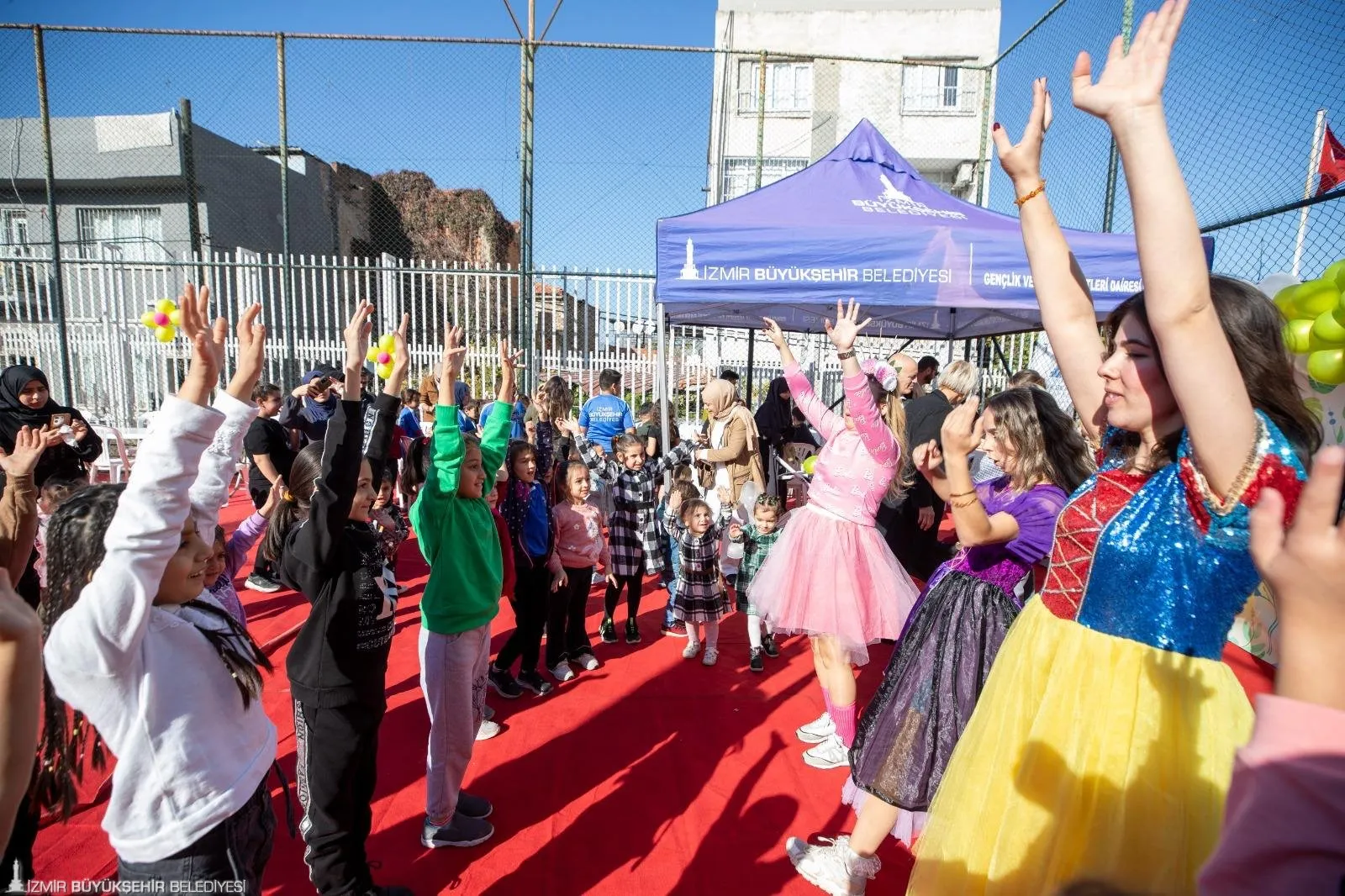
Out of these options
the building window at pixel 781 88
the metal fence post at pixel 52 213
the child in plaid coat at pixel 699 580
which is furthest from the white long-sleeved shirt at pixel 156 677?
the building window at pixel 781 88

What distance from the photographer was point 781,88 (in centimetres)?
1814

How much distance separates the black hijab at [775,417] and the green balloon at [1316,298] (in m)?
4.92

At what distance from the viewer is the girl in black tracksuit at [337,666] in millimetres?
2162

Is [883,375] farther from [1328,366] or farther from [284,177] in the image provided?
[284,177]

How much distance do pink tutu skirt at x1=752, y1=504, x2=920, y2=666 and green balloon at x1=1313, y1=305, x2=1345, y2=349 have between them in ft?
6.61

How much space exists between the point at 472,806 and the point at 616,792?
62 cm

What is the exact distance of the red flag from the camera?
473 cm

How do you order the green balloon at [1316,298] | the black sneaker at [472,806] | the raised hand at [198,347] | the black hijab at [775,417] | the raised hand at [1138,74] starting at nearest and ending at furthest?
the raised hand at [1138,74]
the raised hand at [198,347]
the black sneaker at [472,806]
the green balloon at [1316,298]
the black hijab at [775,417]

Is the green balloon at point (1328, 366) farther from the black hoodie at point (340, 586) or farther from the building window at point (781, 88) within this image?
the building window at point (781, 88)

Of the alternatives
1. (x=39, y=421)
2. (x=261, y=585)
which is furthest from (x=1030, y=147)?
(x=261, y=585)

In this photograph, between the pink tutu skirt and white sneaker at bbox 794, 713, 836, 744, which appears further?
white sneaker at bbox 794, 713, 836, 744

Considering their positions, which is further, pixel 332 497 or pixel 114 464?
pixel 114 464

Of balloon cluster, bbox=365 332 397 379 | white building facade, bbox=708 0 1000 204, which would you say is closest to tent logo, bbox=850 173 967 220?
balloon cluster, bbox=365 332 397 379

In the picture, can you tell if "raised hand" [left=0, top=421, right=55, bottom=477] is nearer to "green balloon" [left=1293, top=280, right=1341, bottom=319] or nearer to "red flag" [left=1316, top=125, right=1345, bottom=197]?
"green balloon" [left=1293, top=280, right=1341, bottom=319]
